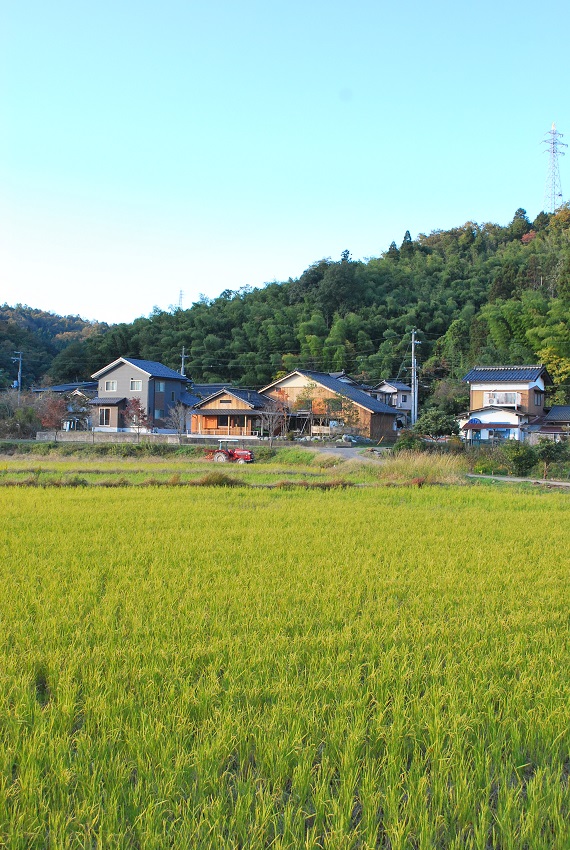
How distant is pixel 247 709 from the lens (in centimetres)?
323

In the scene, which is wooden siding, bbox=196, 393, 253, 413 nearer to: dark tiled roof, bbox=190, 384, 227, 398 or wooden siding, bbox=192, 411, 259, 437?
wooden siding, bbox=192, 411, 259, 437

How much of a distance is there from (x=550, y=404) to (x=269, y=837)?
38039mm

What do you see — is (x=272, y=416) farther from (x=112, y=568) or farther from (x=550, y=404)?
(x=112, y=568)

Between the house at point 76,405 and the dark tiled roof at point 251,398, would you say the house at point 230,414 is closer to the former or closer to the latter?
the dark tiled roof at point 251,398

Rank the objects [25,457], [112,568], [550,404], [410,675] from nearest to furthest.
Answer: [410,675], [112,568], [25,457], [550,404]

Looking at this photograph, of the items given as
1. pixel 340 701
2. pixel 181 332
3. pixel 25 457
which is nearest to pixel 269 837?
pixel 340 701

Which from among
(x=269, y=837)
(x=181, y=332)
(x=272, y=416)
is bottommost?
(x=269, y=837)

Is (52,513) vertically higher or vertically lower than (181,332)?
lower

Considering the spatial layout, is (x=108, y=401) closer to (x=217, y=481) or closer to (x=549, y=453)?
(x=217, y=481)

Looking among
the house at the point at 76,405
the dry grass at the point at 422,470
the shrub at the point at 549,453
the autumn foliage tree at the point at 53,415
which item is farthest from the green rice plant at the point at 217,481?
the house at the point at 76,405

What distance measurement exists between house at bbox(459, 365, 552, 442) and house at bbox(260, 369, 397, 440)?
4.91 metres

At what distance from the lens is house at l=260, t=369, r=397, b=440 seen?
3456 centimetres

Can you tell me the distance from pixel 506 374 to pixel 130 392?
2286cm

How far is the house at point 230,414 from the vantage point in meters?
35.8
